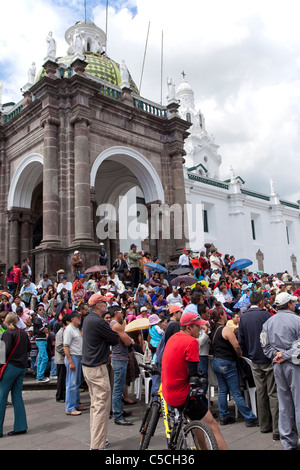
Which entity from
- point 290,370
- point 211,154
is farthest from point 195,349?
point 211,154

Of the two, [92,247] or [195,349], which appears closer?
[195,349]

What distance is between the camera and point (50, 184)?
48.1ft

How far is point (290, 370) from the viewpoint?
4.57m

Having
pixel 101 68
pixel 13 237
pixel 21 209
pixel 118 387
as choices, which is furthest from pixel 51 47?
pixel 118 387

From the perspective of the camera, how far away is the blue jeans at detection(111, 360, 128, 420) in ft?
19.6

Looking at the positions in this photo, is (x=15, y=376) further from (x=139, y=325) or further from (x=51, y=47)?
(x=51, y=47)

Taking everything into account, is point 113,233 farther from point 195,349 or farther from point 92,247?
point 195,349

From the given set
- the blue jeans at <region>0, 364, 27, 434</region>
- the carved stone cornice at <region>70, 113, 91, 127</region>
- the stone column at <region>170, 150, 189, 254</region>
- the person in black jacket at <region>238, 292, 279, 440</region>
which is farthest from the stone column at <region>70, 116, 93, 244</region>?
the person in black jacket at <region>238, 292, 279, 440</region>

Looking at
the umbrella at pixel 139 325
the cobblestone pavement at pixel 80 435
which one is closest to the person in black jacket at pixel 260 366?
the cobblestone pavement at pixel 80 435

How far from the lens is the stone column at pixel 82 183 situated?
14.2 metres

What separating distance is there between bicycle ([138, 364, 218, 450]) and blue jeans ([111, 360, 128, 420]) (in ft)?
6.35
